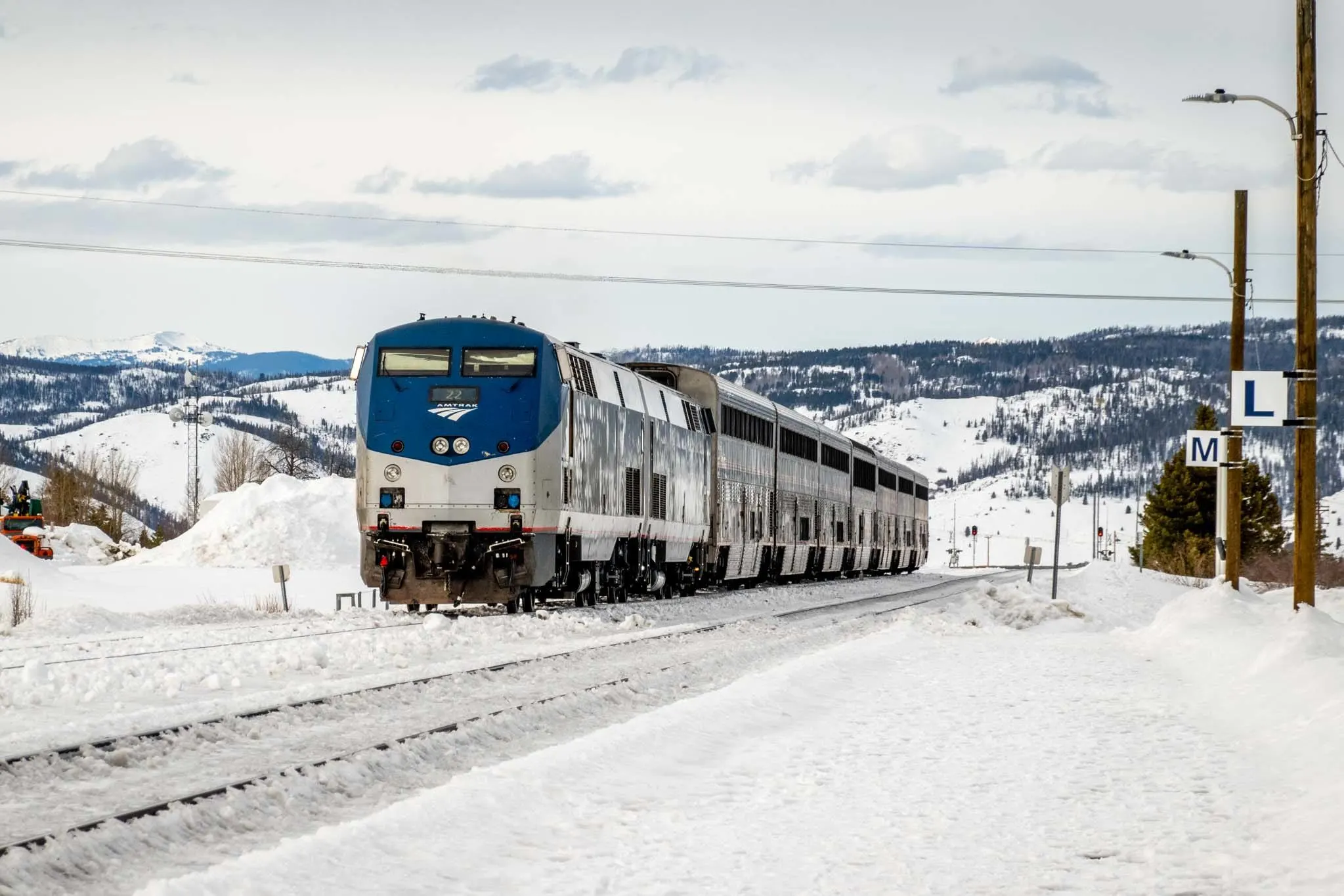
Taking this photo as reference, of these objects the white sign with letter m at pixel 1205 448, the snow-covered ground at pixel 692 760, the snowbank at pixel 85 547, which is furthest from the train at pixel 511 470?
the snowbank at pixel 85 547

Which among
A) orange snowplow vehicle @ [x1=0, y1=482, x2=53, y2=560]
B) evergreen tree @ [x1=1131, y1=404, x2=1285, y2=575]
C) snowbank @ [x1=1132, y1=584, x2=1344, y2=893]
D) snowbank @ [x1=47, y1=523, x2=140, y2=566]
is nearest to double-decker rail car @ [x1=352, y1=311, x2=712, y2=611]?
snowbank @ [x1=1132, y1=584, x2=1344, y2=893]

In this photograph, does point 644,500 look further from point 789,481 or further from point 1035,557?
point 1035,557

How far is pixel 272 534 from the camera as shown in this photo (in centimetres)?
5169

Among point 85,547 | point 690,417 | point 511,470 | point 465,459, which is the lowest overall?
point 85,547

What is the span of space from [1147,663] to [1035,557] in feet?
88.0

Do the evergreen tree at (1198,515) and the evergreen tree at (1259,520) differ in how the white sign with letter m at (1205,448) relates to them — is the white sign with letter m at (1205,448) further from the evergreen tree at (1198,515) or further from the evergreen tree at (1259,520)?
the evergreen tree at (1259,520)

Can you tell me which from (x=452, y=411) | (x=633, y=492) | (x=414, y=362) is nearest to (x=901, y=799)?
(x=452, y=411)

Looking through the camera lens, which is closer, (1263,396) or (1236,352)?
(1263,396)

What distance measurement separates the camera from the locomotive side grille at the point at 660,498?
30.0 metres

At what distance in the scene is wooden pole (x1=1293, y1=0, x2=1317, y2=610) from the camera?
2009 centimetres

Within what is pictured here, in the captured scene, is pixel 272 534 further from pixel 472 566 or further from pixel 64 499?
pixel 64 499

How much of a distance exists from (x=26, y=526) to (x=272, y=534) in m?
7.70

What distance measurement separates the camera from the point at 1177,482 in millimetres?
98562

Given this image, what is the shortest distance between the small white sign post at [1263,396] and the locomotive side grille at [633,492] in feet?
37.0
